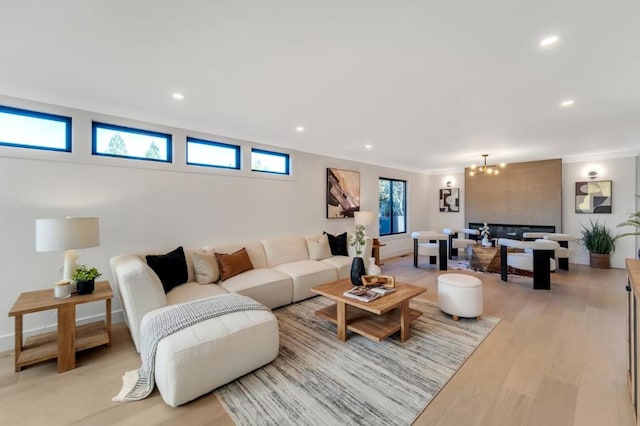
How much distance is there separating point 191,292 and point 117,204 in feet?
4.57

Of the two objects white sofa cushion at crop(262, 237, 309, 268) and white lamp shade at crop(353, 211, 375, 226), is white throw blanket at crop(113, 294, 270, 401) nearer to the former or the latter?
white sofa cushion at crop(262, 237, 309, 268)

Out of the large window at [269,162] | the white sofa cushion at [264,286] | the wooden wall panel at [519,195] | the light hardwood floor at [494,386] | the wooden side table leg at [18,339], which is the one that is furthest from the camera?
the wooden wall panel at [519,195]

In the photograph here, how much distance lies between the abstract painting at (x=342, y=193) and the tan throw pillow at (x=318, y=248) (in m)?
0.92

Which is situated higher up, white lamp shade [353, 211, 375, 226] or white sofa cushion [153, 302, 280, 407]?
white lamp shade [353, 211, 375, 226]

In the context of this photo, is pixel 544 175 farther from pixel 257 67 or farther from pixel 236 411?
pixel 236 411

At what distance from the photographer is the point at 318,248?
4.58 metres

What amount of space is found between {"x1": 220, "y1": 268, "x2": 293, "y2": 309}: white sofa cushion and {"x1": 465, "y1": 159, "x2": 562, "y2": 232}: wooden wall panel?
6.21 m

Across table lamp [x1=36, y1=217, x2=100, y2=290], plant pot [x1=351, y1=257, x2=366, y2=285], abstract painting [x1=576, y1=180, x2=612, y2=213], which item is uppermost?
abstract painting [x1=576, y1=180, x2=612, y2=213]

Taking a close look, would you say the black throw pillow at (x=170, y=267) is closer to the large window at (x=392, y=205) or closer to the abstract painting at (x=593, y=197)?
the large window at (x=392, y=205)

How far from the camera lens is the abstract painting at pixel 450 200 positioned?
310 inches

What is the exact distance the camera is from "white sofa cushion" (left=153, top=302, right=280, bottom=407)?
1784 millimetres

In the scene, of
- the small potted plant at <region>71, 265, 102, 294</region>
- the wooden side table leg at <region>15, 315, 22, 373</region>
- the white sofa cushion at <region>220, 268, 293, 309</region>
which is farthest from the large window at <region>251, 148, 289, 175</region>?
the wooden side table leg at <region>15, 315, 22, 373</region>

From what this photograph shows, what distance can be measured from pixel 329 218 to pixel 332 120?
2416mm

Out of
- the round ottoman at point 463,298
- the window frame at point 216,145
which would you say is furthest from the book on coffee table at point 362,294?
the window frame at point 216,145
